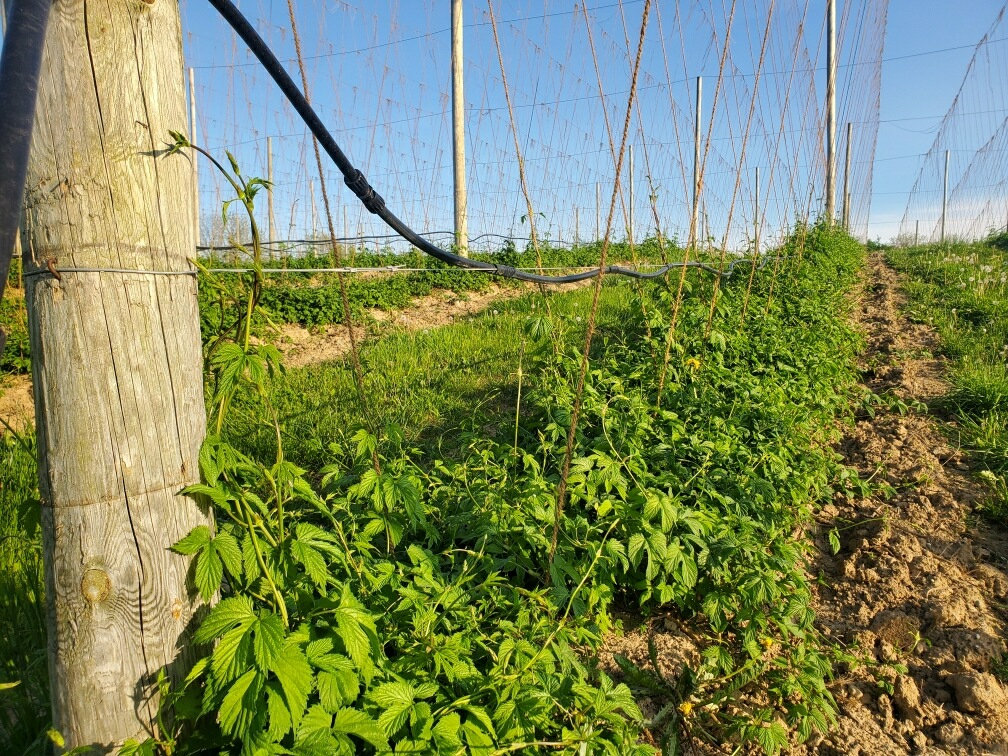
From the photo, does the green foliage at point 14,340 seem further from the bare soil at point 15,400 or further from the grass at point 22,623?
the grass at point 22,623

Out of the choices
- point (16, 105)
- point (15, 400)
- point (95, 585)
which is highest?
point (16, 105)

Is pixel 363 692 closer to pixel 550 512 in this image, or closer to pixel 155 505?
pixel 155 505

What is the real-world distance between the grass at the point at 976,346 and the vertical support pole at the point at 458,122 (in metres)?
6.23

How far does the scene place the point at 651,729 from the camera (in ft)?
5.67

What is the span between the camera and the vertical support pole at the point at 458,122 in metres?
9.90

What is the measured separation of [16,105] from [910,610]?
2711 mm

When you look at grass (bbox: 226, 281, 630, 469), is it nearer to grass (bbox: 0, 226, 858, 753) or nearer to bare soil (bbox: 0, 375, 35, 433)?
grass (bbox: 0, 226, 858, 753)

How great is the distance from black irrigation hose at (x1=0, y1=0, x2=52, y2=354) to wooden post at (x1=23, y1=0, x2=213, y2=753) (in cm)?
40

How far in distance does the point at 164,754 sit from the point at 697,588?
160cm

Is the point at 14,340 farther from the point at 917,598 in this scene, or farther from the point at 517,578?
the point at 917,598

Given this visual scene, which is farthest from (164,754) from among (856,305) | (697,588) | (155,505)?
(856,305)

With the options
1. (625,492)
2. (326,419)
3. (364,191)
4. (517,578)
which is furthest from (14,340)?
(625,492)

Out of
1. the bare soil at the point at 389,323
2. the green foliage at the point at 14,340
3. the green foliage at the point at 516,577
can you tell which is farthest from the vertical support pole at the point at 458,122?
the green foliage at the point at 516,577

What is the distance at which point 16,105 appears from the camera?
63 centimetres
